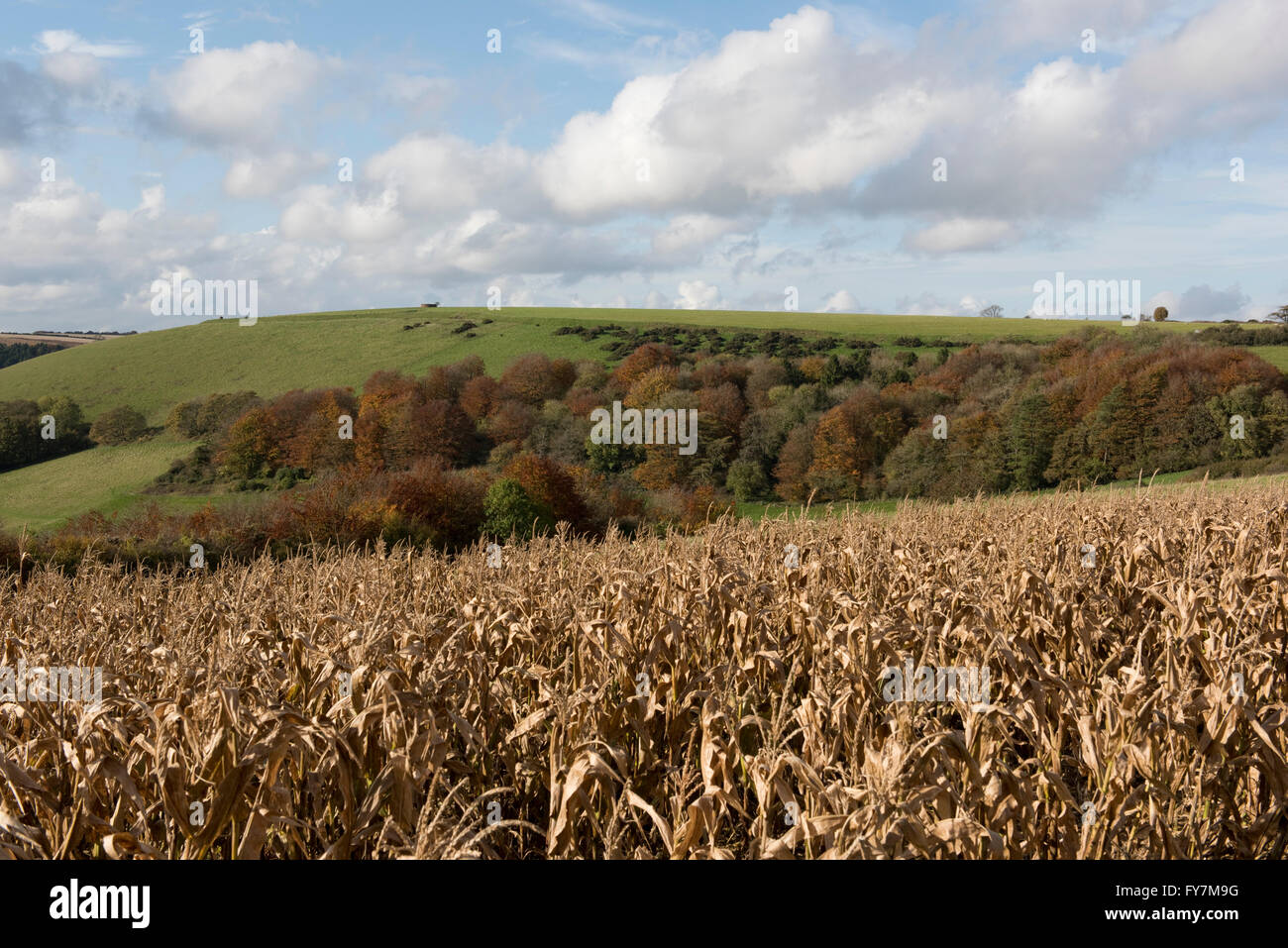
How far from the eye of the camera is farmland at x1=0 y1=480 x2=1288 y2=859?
→ 9.27 feet

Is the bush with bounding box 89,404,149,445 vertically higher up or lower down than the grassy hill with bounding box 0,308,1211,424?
lower down

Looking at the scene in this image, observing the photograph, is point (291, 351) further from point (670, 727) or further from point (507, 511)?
point (670, 727)

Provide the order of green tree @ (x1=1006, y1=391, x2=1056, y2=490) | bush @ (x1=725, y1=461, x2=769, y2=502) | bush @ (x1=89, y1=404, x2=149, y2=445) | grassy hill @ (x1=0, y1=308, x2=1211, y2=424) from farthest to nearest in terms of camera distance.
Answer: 1. grassy hill @ (x1=0, y1=308, x2=1211, y2=424)
2. bush @ (x1=89, y1=404, x2=149, y2=445)
3. bush @ (x1=725, y1=461, x2=769, y2=502)
4. green tree @ (x1=1006, y1=391, x2=1056, y2=490)

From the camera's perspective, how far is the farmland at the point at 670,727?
2.83m

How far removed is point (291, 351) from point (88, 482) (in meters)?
26.3

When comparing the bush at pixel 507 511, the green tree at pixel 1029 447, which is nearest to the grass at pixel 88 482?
the bush at pixel 507 511

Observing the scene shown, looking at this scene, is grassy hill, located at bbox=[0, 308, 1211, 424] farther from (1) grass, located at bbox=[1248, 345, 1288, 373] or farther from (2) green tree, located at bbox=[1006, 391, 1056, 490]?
(2) green tree, located at bbox=[1006, 391, 1056, 490]

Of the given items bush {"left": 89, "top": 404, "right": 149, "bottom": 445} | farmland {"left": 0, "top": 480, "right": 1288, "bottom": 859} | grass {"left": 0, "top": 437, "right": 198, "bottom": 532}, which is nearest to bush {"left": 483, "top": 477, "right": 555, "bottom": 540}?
farmland {"left": 0, "top": 480, "right": 1288, "bottom": 859}

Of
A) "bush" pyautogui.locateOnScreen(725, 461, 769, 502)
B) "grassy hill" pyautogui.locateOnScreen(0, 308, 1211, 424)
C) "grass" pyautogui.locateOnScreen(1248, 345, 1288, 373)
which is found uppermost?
"grassy hill" pyautogui.locateOnScreen(0, 308, 1211, 424)

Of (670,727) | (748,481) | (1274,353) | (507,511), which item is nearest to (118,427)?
(748,481)

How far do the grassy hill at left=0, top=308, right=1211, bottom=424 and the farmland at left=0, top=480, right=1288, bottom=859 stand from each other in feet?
165
